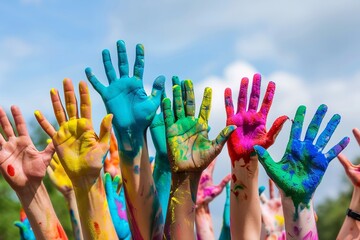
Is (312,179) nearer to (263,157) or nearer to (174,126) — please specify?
(263,157)

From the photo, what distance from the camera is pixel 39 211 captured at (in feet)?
15.8

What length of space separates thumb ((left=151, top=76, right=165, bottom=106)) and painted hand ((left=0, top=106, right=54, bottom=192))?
0.72 meters

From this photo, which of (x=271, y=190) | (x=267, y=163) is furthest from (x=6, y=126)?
(x=271, y=190)

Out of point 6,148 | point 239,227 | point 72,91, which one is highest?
point 72,91

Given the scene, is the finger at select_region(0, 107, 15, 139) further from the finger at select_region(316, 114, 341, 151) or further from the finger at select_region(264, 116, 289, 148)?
the finger at select_region(316, 114, 341, 151)

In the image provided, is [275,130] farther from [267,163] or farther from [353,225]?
[353,225]

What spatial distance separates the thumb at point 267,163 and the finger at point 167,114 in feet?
1.75

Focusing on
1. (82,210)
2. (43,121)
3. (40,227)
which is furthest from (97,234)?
(43,121)

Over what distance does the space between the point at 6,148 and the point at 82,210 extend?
757 mm

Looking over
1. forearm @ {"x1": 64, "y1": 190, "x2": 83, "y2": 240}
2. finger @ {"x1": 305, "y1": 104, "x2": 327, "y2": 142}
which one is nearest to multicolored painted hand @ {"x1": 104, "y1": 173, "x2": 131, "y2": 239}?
forearm @ {"x1": 64, "y1": 190, "x2": 83, "y2": 240}

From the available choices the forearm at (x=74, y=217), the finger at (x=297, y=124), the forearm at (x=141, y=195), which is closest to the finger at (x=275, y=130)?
the finger at (x=297, y=124)

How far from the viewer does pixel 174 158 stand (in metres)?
4.56

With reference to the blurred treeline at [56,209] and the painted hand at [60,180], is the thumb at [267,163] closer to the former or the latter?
the painted hand at [60,180]

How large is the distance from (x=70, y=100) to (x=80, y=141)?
27 centimetres
